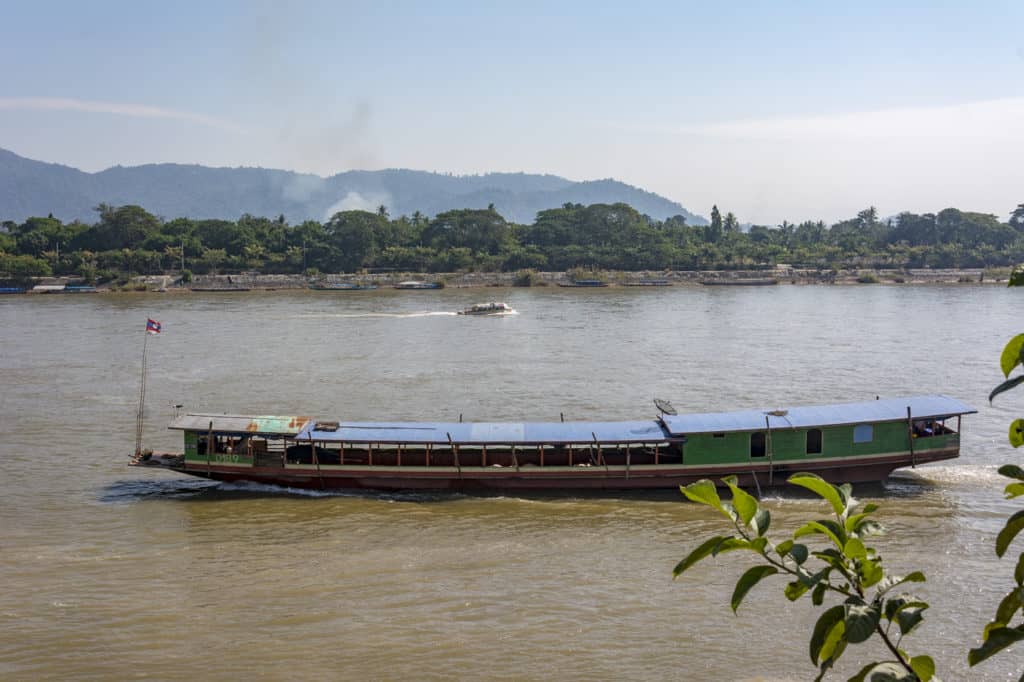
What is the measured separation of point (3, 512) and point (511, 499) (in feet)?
36.0

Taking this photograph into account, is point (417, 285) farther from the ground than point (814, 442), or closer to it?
farther from the ground

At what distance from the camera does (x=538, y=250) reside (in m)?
106

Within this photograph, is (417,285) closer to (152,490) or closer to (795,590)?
(152,490)

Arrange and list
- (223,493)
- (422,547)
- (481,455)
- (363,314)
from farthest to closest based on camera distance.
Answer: (363,314)
(223,493)
(481,455)
(422,547)

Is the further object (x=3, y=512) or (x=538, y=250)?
(x=538, y=250)

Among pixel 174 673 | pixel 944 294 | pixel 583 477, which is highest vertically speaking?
pixel 944 294

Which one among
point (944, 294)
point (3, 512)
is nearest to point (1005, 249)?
point (944, 294)

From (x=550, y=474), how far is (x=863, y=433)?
6.98 metres

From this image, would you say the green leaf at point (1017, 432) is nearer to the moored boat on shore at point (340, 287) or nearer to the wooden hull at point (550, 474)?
the wooden hull at point (550, 474)

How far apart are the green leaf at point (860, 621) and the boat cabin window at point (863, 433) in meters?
17.9

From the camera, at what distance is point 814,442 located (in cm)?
1945

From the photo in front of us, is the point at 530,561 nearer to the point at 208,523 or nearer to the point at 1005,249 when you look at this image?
the point at 208,523

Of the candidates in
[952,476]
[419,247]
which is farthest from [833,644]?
[419,247]

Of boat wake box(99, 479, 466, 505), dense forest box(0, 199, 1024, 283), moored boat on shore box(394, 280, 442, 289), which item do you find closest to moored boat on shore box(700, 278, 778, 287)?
dense forest box(0, 199, 1024, 283)
